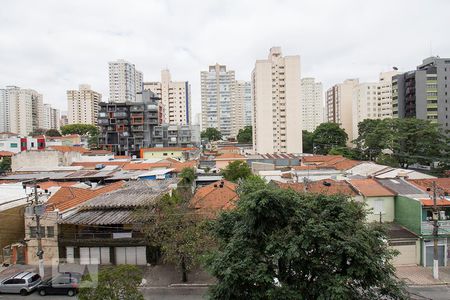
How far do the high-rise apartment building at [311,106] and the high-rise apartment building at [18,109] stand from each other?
10889cm

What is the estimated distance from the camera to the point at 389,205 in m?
22.2

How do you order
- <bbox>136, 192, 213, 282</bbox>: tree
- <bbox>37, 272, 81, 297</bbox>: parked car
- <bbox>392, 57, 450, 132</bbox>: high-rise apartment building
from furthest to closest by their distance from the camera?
<bbox>392, 57, 450, 132</bbox>: high-rise apartment building
<bbox>136, 192, 213, 282</bbox>: tree
<bbox>37, 272, 81, 297</bbox>: parked car

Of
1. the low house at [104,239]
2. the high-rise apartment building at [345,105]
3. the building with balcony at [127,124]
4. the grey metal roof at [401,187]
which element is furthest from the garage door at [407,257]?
the high-rise apartment building at [345,105]

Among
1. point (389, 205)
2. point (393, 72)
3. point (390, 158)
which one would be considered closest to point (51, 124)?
point (393, 72)

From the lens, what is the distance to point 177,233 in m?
17.1

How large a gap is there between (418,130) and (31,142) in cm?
7303

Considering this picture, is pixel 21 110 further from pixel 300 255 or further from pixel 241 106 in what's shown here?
pixel 300 255

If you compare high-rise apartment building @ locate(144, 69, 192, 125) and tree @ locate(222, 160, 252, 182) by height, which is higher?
high-rise apartment building @ locate(144, 69, 192, 125)

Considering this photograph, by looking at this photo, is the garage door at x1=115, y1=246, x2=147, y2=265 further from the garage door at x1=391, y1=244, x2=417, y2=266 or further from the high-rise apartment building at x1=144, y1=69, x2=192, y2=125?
the high-rise apartment building at x1=144, y1=69, x2=192, y2=125

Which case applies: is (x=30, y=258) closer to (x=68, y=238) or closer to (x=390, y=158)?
(x=68, y=238)

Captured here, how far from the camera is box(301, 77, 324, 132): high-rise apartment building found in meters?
142

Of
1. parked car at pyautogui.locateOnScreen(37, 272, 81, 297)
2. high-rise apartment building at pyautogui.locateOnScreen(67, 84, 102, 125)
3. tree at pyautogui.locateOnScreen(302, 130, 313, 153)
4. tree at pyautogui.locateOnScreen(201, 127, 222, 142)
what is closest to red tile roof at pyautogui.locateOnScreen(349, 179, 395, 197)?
parked car at pyautogui.locateOnScreen(37, 272, 81, 297)

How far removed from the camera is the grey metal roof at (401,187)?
72.1 feet

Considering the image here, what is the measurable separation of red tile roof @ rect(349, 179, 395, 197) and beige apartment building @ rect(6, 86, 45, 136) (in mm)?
137648
